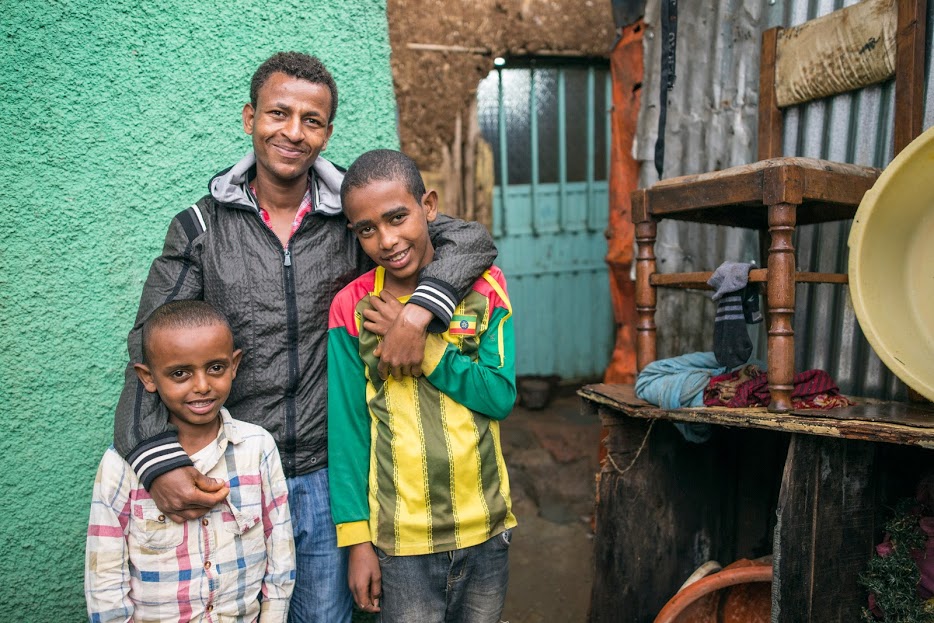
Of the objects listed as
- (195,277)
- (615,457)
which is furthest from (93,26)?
(615,457)

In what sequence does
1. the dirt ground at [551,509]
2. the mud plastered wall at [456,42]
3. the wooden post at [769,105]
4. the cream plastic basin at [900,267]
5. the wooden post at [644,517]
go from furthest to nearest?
the mud plastered wall at [456,42] → the dirt ground at [551,509] → the wooden post at [769,105] → the wooden post at [644,517] → the cream plastic basin at [900,267]

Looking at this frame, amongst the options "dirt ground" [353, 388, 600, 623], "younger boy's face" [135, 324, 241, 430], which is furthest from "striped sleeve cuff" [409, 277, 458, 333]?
"dirt ground" [353, 388, 600, 623]

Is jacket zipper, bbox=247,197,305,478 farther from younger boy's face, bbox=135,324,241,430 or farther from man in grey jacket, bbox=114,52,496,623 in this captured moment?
younger boy's face, bbox=135,324,241,430

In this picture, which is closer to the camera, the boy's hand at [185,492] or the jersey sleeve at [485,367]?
the boy's hand at [185,492]

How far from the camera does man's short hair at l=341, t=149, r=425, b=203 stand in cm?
177

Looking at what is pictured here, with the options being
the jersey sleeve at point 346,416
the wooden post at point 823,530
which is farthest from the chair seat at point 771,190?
the jersey sleeve at point 346,416

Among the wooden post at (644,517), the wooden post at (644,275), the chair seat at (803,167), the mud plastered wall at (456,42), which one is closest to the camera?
the chair seat at (803,167)

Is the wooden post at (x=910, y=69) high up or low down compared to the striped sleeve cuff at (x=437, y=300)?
up

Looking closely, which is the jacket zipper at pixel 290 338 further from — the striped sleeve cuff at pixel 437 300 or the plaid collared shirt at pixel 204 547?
the striped sleeve cuff at pixel 437 300

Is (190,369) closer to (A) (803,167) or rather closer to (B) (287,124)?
(B) (287,124)

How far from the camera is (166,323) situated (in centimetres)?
168

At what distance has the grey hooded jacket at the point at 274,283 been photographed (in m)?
1.83

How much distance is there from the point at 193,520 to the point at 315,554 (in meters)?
0.42

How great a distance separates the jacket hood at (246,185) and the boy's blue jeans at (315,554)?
2.61ft
